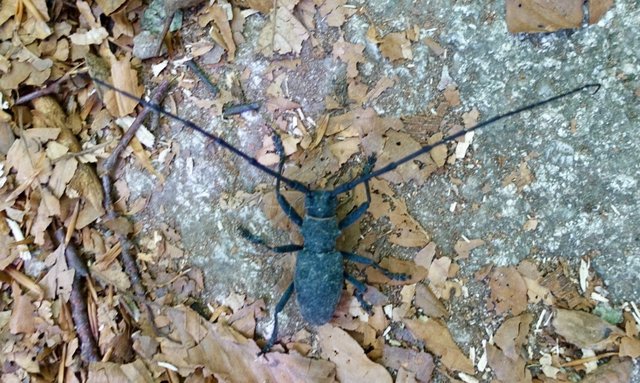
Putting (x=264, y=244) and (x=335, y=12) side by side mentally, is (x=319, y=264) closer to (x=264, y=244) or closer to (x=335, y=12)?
(x=264, y=244)

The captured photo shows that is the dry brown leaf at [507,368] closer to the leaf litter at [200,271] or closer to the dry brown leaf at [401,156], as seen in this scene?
the leaf litter at [200,271]

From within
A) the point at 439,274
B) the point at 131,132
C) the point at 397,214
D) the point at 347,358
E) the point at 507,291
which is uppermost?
the point at 131,132

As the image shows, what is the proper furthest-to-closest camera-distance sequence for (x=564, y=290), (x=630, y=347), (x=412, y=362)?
(x=412, y=362)
(x=564, y=290)
(x=630, y=347)

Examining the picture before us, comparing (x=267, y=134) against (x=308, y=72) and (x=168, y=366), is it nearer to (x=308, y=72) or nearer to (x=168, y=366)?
(x=308, y=72)

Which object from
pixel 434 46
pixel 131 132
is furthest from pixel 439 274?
pixel 131 132

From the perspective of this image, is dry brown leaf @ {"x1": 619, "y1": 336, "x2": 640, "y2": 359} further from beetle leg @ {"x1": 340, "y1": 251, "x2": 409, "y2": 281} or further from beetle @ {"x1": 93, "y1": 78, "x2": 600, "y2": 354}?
beetle @ {"x1": 93, "y1": 78, "x2": 600, "y2": 354}

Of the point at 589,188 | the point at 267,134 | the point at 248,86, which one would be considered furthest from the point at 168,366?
the point at 589,188
